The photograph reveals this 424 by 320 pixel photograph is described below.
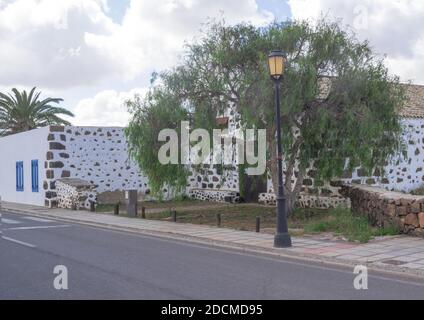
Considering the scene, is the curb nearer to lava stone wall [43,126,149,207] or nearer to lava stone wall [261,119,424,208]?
lava stone wall [261,119,424,208]

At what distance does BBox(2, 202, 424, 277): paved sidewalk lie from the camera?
377 inches

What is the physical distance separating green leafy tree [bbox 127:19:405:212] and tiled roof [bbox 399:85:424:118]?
3428 mm

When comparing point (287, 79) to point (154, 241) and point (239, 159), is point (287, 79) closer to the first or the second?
point (239, 159)

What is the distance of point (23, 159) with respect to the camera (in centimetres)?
2795

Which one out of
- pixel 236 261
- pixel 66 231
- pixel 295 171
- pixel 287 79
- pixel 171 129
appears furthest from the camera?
pixel 295 171

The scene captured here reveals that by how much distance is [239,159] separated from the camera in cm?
1691

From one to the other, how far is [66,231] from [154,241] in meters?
3.54

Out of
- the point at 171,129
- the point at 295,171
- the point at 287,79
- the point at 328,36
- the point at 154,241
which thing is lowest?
the point at 154,241

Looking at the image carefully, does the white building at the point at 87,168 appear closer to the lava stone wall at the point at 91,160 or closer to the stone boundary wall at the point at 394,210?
the lava stone wall at the point at 91,160

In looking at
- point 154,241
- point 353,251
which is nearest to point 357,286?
point 353,251

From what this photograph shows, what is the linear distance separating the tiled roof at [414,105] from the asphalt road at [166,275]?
10.2 meters

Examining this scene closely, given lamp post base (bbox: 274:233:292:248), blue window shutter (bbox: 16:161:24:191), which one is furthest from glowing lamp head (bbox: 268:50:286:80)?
blue window shutter (bbox: 16:161:24:191)

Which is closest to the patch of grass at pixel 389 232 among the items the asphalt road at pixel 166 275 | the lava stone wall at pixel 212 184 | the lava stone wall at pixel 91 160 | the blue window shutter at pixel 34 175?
the asphalt road at pixel 166 275

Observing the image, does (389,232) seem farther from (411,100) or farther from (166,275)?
(411,100)
